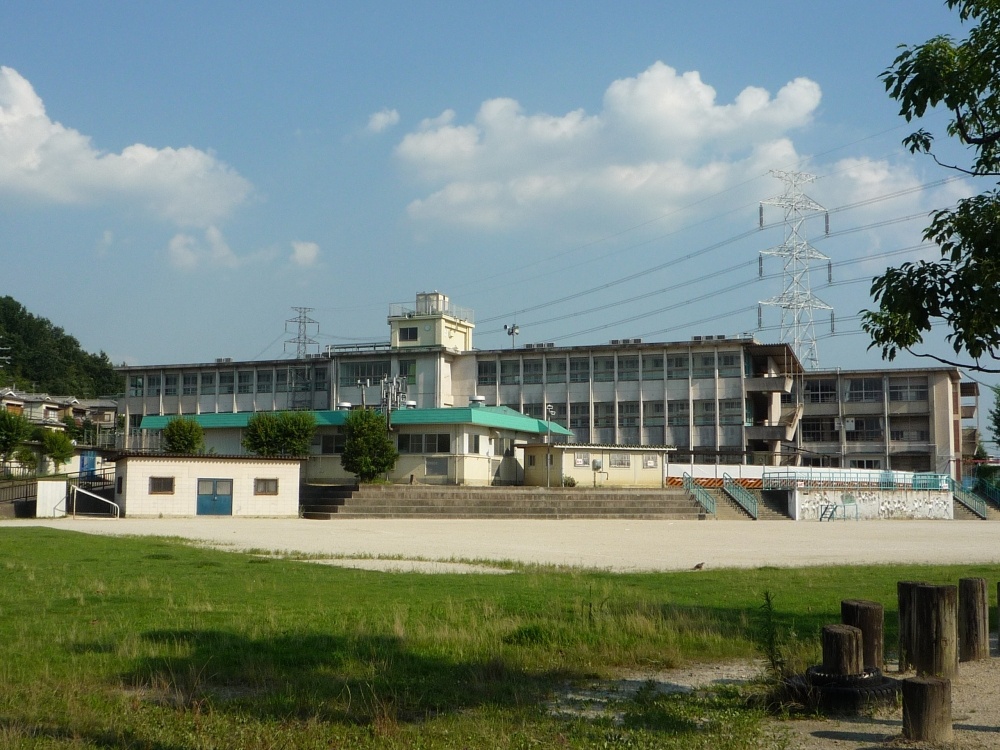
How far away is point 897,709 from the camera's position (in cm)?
768

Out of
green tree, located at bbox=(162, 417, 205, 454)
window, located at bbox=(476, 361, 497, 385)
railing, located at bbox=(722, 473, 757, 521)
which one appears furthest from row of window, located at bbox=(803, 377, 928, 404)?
green tree, located at bbox=(162, 417, 205, 454)

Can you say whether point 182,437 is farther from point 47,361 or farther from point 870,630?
point 47,361

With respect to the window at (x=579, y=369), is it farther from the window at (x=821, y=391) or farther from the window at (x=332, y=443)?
the window at (x=332, y=443)

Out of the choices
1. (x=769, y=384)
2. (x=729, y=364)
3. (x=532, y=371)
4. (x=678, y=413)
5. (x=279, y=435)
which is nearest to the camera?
(x=279, y=435)

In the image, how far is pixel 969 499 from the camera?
202 ft

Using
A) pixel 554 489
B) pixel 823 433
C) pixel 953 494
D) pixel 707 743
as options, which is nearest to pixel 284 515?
pixel 554 489

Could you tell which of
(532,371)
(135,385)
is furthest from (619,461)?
(135,385)

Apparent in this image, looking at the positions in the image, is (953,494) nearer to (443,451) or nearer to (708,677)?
(443,451)

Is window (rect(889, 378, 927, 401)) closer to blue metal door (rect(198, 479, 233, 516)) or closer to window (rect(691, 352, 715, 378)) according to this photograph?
window (rect(691, 352, 715, 378))

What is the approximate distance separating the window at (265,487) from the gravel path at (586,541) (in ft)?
9.40

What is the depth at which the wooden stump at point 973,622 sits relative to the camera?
9547mm

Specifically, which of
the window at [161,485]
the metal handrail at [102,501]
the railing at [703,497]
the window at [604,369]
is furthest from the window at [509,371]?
the metal handrail at [102,501]

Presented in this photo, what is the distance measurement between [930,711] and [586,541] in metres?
24.6

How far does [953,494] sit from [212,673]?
61157 millimetres
